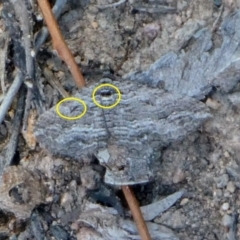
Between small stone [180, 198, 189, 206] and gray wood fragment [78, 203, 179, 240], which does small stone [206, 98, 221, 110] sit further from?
gray wood fragment [78, 203, 179, 240]

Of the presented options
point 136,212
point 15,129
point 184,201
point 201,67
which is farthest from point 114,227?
point 201,67

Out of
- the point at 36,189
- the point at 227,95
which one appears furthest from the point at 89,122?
the point at 227,95

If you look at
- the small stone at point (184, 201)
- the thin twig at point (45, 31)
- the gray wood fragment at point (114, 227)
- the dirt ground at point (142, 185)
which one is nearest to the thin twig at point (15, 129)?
the dirt ground at point (142, 185)

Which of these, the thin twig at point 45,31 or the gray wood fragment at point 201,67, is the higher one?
the thin twig at point 45,31

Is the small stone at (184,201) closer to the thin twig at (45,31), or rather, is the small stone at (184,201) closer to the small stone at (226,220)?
the small stone at (226,220)

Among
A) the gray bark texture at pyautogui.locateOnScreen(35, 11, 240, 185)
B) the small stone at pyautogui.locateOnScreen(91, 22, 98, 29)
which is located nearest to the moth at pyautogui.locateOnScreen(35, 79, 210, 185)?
the gray bark texture at pyautogui.locateOnScreen(35, 11, 240, 185)

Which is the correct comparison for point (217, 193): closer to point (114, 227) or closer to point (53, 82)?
point (114, 227)
